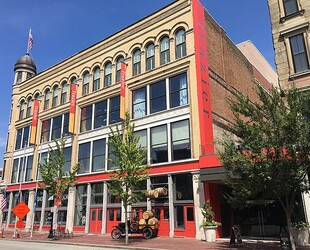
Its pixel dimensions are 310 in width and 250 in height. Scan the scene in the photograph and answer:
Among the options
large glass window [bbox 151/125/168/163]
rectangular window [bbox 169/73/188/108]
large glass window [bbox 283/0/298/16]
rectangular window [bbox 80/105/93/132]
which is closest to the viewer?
large glass window [bbox 283/0/298/16]

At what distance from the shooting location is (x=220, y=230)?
21.0 metres

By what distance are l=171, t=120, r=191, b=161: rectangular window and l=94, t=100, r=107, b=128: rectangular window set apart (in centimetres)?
904

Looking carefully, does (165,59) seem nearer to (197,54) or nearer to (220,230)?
(197,54)

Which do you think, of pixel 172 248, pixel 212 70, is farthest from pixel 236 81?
pixel 172 248

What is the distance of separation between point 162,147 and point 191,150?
2959mm

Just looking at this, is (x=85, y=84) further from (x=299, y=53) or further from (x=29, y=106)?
(x=299, y=53)

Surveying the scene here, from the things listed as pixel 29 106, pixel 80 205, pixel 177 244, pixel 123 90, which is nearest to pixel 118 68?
Result: pixel 123 90

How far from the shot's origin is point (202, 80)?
2412cm

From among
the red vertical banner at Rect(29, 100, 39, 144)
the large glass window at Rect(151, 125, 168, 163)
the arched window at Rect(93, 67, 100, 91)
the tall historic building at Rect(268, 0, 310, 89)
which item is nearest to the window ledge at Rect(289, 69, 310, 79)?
the tall historic building at Rect(268, 0, 310, 89)

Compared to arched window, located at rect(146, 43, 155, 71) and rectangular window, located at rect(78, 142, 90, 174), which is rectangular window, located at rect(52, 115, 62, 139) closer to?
rectangular window, located at rect(78, 142, 90, 174)

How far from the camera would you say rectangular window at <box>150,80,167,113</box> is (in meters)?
26.0

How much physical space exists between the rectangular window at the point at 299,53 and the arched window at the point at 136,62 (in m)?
14.7

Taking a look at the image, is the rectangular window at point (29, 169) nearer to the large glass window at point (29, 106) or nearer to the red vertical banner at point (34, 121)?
the red vertical banner at point (34, 121)

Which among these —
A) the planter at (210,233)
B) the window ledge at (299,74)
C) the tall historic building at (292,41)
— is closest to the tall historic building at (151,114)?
the planter at (210,233)
